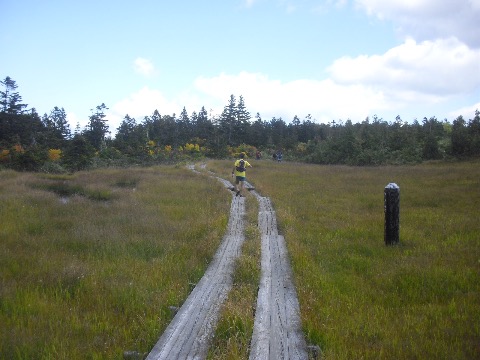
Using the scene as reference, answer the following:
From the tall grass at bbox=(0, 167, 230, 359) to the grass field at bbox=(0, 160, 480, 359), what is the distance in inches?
1.1

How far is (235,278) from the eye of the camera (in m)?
7.33

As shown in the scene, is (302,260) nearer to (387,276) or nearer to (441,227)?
(387,276)

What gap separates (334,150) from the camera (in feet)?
193

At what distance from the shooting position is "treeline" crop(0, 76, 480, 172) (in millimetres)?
44906

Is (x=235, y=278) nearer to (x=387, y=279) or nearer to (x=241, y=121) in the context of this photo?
(x=387, y=279)

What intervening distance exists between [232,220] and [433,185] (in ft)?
50.9

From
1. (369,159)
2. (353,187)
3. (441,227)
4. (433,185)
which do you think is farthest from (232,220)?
(369,159)

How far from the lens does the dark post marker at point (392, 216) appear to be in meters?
10.0

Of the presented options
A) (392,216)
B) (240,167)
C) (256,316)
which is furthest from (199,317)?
(240,167)

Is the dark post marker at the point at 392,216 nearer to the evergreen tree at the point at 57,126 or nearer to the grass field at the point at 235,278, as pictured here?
the grass field at the point at 235,278

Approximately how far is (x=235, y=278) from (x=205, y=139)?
289ft

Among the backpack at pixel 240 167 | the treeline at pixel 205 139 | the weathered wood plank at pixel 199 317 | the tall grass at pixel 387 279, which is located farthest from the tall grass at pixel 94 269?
the treeline at pixel 205 139

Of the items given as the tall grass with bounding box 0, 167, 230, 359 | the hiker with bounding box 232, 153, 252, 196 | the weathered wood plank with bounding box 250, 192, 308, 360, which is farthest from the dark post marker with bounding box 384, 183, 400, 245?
the hiker with bounding box 232, 153, 252, 196

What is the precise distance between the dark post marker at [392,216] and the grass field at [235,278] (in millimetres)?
336
